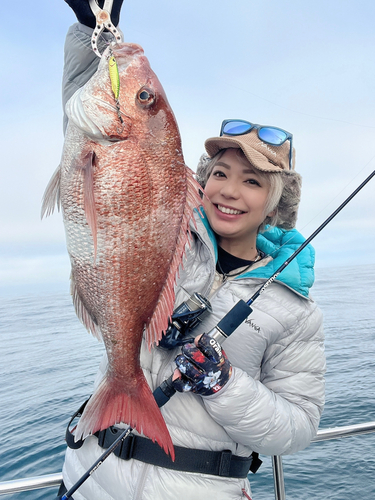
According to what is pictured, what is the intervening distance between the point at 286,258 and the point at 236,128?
0.73 metres

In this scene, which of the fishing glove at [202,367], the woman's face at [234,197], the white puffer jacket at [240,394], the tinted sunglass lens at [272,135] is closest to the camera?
the fishing glove at [202,367]

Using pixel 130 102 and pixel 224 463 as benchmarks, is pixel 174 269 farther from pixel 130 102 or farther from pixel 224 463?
pixel 224 463

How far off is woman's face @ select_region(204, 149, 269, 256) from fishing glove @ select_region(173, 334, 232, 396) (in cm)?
60

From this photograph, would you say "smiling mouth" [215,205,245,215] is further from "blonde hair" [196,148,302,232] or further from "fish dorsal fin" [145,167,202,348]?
"fish dorsal fin" [145,167,202,348]

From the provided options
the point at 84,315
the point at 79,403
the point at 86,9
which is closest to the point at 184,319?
the point at 84,315

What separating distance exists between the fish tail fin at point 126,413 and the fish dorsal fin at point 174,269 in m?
0.20

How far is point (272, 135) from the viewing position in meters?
2.00

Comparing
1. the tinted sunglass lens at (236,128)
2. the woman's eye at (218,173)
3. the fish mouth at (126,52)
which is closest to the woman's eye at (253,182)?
the woman's eye at (218,173)

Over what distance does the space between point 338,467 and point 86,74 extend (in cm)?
448

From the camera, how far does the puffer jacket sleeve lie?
1597 mm

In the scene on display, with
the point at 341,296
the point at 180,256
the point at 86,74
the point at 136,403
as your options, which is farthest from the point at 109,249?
the point at 341,296

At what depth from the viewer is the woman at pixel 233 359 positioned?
1577 mm

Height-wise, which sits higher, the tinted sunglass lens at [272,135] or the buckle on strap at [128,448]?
the tinted sunglass lens at [272,135]

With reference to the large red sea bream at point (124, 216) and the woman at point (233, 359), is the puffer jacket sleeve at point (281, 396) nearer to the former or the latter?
the woman at point (233, 359)
